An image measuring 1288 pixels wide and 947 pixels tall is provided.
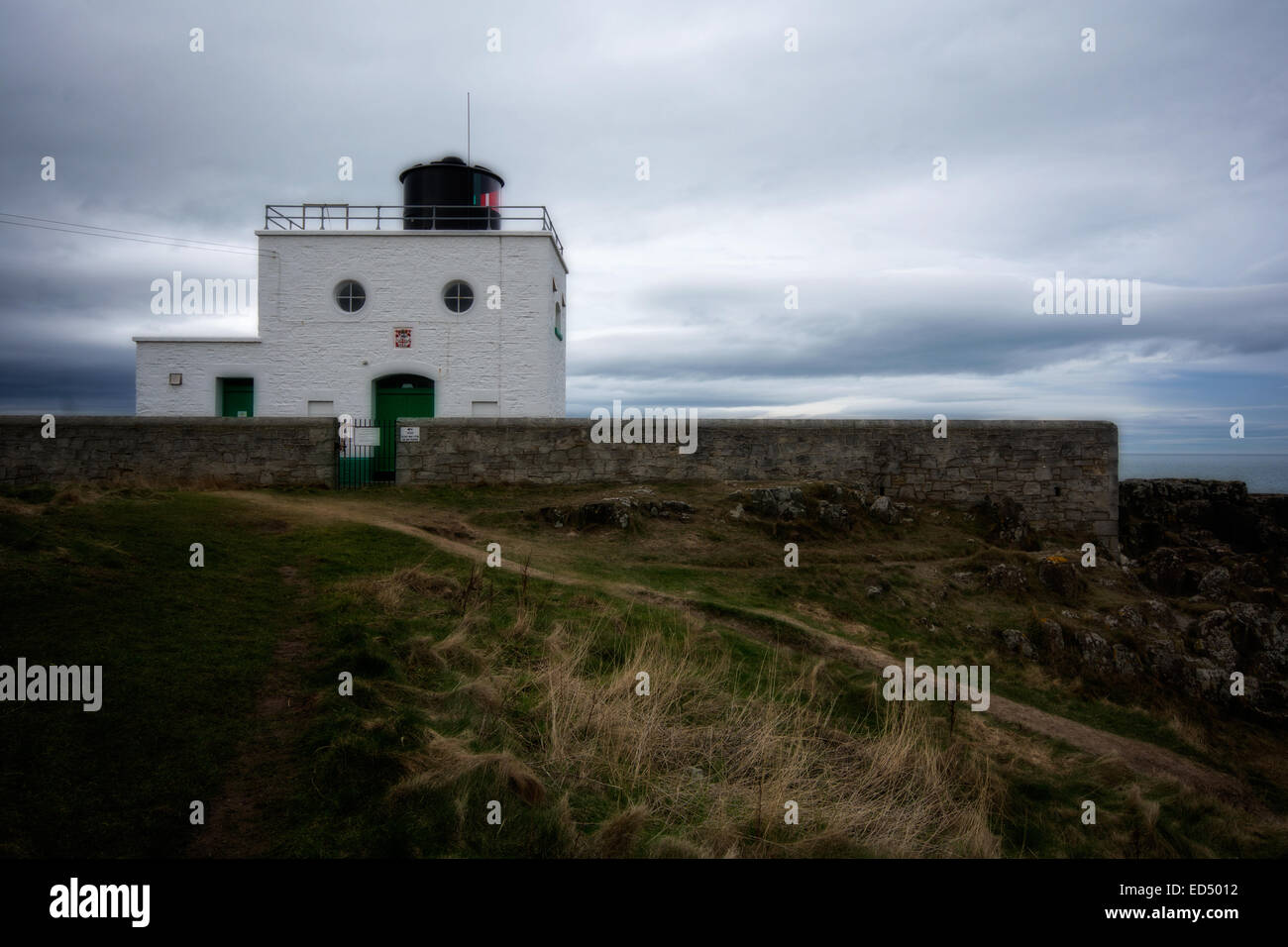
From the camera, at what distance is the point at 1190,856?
625 cm

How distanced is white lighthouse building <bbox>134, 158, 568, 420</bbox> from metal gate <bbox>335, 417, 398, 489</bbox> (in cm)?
308

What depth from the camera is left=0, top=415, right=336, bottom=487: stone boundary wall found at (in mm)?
15500

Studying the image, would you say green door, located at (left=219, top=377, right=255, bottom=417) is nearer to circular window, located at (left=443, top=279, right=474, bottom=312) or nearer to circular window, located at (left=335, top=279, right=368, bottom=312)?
circular window, located at (left=335, top=279, right=368, bottom=312)

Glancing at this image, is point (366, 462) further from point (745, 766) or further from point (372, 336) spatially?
point (745, 766)

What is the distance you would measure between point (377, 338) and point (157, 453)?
261 inches

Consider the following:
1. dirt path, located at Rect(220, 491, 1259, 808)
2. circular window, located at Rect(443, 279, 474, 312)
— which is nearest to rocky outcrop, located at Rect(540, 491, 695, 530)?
dirt path, located at Rect(220, 491, 1259, 808)

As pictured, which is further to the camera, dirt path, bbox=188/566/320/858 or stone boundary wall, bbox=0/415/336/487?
stone boundary wall, bbox=0/415/336/487

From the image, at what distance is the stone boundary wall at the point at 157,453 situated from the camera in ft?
50.9

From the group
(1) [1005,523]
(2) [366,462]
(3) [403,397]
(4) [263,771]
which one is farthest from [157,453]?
(1) [1005,523]

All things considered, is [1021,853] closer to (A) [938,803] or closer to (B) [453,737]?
(A) [938,803]

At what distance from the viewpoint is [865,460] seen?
53.6 ft

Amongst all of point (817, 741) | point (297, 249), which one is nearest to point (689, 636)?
point (817, 741)

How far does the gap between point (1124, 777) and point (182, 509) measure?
1210cm
